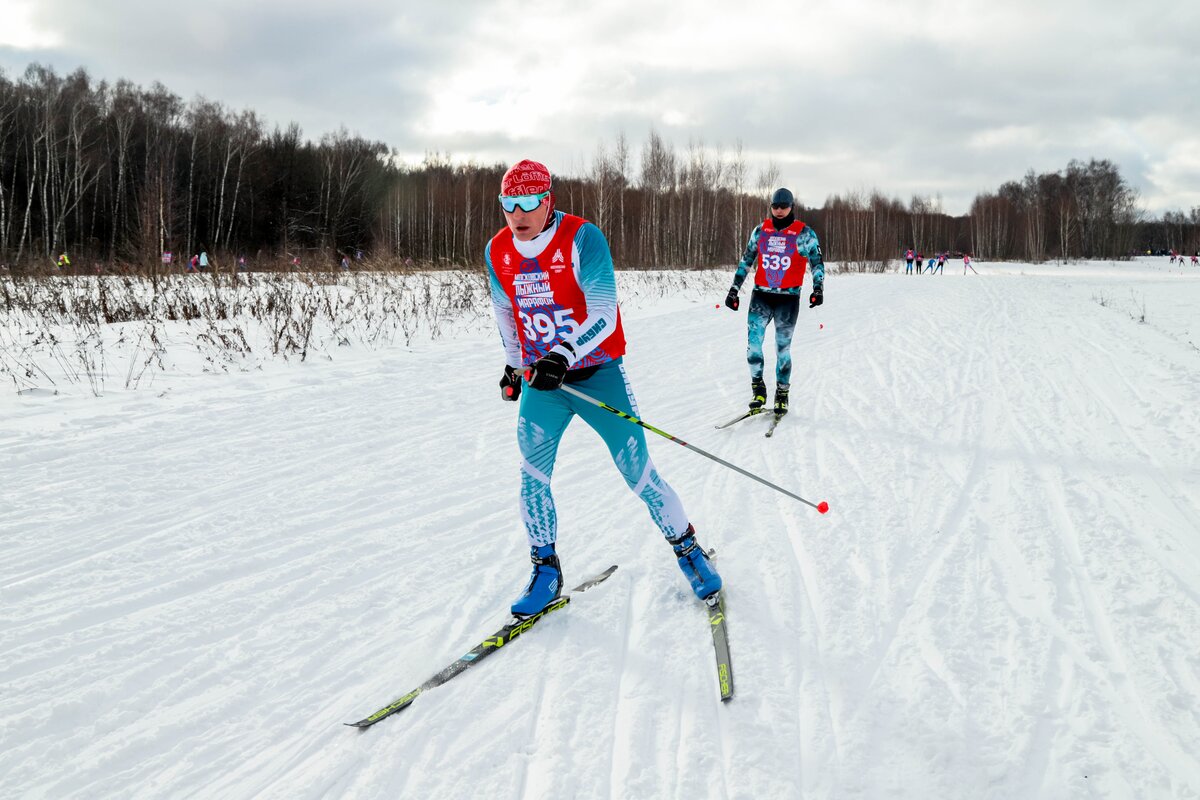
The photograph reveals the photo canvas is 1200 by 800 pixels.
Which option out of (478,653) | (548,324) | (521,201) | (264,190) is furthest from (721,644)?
(264,190)

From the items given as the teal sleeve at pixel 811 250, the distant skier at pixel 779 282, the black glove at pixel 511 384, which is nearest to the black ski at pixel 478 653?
the black glove at pixel 511 384

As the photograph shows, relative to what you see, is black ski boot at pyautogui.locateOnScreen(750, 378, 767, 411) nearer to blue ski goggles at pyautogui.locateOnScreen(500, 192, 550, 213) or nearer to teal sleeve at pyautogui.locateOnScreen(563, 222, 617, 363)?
teal sleeve at pyautogui.locateOnScreen(563, 222, 617, 363)

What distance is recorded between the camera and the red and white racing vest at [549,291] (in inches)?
120

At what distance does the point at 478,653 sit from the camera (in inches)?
113

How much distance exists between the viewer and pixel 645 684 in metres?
2.70

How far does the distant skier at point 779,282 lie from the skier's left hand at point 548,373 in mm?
4160

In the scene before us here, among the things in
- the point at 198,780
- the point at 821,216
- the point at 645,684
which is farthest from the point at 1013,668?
the point at 821,216

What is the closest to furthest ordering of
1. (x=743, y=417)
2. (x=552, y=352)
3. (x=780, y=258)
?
(x=552, y=352)
(x=743, y=417)
(x=780, y=258)

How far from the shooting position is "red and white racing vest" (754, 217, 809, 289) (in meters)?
6.82

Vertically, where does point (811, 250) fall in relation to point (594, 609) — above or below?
above

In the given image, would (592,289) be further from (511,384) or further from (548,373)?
(511,384)

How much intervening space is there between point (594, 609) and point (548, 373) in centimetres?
120

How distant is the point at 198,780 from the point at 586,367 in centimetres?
211

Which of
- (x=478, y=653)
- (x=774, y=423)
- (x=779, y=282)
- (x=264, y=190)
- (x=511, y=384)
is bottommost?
(x=478, y=653)
